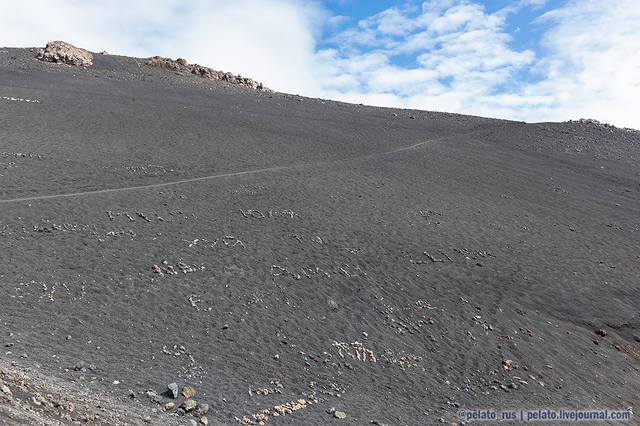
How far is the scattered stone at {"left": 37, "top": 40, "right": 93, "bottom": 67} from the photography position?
27391mm

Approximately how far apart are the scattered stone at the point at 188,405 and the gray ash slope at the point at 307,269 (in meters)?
0.27

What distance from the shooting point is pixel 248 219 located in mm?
12352

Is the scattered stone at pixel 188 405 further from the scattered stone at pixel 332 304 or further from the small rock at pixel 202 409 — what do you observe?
the scattered stone at pixel 332 304

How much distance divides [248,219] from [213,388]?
21.6 feet

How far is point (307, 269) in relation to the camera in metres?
10.2

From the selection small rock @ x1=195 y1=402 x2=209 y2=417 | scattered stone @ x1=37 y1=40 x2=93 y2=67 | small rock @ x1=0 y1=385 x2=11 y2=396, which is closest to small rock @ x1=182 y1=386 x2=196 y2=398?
small rock @ x1=195 y1=402 x2=209 y2=417

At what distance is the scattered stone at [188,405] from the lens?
5.61 metres

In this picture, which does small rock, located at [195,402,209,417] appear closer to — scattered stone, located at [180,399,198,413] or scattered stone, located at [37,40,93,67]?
scattered stone, located at [180,399,198,413]

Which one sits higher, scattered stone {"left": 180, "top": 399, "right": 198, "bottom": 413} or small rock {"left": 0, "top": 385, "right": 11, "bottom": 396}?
small rock {"left": 0, "top": 385, "right": 11, "bottom": 396}

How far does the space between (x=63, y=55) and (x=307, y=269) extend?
26175mm

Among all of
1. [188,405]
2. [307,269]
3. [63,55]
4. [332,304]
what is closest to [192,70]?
[63,55]

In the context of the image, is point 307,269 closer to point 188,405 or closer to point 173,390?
point 173,390

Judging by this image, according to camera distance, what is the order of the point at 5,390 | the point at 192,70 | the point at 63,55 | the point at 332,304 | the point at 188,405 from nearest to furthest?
the point at 5,390, the point at 188,405, the point at 332,304, the point at 63,55, the point at 192,70

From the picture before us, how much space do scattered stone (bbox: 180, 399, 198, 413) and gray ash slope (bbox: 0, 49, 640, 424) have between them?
0.27m
